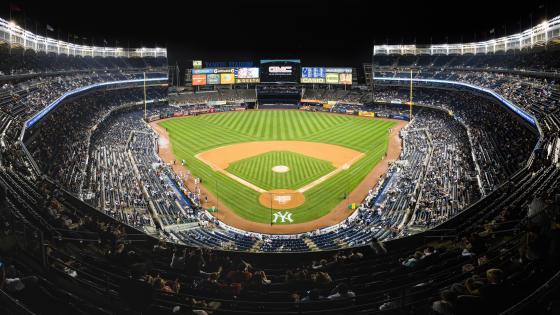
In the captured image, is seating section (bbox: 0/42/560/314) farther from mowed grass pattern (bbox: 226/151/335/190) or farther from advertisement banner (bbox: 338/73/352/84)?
advertisement banner (bbox: 338/73/352/84)

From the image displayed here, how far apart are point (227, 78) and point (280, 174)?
1958 inches

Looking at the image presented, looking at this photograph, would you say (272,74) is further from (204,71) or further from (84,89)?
(84,89)

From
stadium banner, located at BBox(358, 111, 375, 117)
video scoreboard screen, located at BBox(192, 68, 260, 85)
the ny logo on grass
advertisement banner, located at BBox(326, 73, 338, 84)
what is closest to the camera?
the ny logo on grass

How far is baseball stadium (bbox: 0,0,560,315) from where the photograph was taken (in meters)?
9.30

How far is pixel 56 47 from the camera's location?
211 ft

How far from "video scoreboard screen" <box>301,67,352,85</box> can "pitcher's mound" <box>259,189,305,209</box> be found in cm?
5352

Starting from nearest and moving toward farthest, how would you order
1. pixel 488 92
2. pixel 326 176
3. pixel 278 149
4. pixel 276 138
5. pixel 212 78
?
pixel 326 176
pixel 278 149
pixel 488 92
pixel 276 138
pixel 212 78

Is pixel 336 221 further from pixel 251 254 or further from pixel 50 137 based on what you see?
pixel 50 137

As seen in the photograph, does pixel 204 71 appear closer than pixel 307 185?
No

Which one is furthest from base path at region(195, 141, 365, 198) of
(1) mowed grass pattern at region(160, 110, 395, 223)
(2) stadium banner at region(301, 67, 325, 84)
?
(2) stadium banner at region(301, 67, 325, 84)

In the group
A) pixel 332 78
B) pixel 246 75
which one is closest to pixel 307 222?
pixel 332 78

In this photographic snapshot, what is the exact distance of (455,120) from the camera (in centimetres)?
5450

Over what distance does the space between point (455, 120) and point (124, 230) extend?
159ft

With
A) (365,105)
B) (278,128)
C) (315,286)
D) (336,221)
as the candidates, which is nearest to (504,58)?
(365,105)
